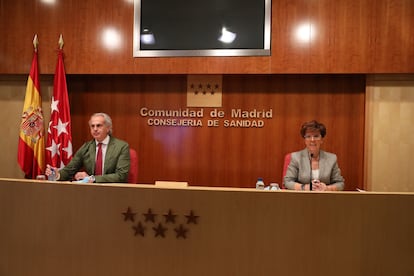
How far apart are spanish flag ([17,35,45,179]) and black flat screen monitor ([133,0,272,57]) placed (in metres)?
1.17

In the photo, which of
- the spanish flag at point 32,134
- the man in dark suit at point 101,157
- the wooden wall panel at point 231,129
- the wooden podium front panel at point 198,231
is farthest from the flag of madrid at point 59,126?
the wooden podium front panel at point 198,231

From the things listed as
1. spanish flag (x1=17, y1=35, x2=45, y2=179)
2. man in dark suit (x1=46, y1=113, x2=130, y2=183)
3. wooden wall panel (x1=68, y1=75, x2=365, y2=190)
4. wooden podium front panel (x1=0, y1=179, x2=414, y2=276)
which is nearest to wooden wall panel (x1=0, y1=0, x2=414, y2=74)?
spanish flag (x1=17, y1=35, x2=45, y2=179)

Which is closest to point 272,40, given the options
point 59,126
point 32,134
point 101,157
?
point 101,157

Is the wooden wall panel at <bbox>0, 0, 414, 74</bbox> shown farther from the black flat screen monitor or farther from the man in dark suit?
the man in dark suit

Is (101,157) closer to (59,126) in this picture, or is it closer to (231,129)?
(59,126)

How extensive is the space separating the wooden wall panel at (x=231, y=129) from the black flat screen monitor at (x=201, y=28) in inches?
15.1

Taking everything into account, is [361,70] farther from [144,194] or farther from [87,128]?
[87,128]

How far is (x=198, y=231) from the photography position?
149 cm

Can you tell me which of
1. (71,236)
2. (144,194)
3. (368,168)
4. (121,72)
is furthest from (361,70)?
(71,236)

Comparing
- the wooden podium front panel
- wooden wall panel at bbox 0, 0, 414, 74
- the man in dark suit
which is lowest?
the wooden podium front panel

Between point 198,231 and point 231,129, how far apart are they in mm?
2565

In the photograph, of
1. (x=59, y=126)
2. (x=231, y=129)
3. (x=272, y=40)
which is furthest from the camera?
(x=231, y=129)

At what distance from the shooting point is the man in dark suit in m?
2.89

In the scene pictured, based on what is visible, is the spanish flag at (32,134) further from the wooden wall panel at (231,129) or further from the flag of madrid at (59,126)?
the wooden wall panel at (231,129)
